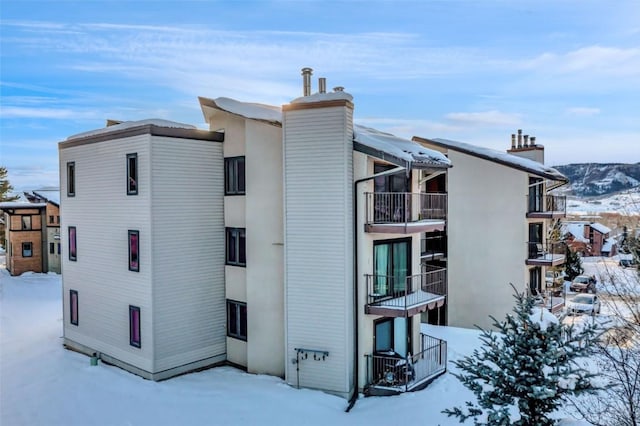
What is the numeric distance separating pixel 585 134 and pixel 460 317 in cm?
1183

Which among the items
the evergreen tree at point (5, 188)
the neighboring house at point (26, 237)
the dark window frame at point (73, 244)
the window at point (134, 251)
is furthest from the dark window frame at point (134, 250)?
the evergreen tree at point (5, 188)

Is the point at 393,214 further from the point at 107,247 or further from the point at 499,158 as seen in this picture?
the point at 499,158

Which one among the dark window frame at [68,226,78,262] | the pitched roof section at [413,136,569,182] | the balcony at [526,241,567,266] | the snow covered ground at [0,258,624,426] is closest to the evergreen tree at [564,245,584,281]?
the balcony at [526,241,567,266]

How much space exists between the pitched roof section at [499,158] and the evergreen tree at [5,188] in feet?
173

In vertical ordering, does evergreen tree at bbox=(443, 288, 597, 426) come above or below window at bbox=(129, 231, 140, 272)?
below

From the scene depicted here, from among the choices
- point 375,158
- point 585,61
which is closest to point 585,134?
point 585,61

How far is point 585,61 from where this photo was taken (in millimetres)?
14867

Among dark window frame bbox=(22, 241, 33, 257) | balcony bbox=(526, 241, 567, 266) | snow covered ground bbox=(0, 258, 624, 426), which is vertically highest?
balcony bbox=(526, 241, 567, 266)

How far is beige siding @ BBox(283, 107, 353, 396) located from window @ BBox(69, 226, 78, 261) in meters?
9.32

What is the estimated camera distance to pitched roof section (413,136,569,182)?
67.0ft

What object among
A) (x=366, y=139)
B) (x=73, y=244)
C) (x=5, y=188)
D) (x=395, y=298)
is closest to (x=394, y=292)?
(x=395, y=298)

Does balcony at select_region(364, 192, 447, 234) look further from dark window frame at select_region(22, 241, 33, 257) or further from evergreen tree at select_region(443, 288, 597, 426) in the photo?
dark window frame at select_region(22, 241, 33, 257)

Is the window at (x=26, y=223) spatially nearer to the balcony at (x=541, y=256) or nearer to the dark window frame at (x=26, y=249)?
the dark window frame at (x=26, y=249)

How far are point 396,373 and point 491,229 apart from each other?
38.5 feet
